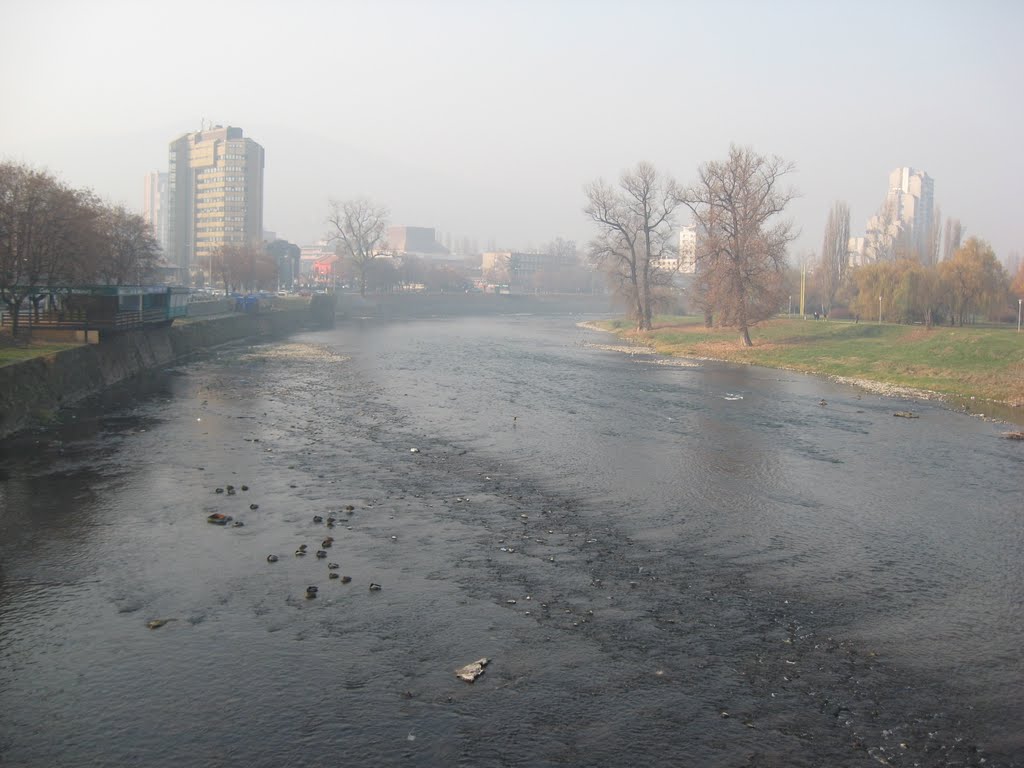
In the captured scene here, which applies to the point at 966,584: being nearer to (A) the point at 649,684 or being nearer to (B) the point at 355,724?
(A) the point at 649,684

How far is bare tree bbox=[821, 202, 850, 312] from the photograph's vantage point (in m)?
101

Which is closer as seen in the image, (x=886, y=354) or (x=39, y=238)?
(x=39, y=238)

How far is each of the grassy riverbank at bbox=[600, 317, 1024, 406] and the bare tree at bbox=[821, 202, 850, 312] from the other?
27.8m

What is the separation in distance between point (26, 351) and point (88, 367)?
11.9 ft

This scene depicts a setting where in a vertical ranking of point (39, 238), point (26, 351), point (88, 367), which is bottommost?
point (88, 367)

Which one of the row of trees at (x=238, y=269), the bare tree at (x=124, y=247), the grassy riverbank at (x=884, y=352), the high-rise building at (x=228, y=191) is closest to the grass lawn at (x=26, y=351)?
the bare tree at (x=124, y=247)

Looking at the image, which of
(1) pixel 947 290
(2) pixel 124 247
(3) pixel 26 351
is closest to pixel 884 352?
(1) pixel 947 290

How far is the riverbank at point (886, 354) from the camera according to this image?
42.7 metres

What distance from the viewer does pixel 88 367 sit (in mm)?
38219

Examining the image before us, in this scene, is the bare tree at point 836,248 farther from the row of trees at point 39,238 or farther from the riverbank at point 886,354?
the row of trees at point 39,238

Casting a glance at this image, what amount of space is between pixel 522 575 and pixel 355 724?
219 inches

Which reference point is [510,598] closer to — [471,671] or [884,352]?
[471,671]

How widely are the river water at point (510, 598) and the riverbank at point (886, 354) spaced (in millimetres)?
13119

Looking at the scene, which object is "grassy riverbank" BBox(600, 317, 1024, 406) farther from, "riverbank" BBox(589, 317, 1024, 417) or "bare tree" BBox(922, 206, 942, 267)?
"bare tree" BBox(922, 206, 942, 267)
